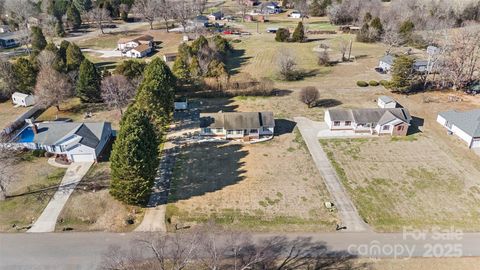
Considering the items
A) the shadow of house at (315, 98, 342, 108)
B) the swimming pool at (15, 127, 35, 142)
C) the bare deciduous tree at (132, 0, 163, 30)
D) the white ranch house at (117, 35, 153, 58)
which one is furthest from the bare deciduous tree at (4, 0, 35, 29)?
the shadow of house at (315, 98, 342, 108)

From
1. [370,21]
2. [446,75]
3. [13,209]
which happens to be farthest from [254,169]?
[370,21]

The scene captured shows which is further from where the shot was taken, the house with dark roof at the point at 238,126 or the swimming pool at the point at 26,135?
the house with dark roof at the point at 238,126

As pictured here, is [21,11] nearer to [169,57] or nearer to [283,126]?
[169,57]

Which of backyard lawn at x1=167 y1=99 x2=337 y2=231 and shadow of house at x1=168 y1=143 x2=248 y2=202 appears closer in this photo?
backyard lawn at x1=167 y1=99 x2=337 y2=231

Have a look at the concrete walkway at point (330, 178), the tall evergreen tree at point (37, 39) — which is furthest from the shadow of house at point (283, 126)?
the tall evergreen tree at point (37, 39)

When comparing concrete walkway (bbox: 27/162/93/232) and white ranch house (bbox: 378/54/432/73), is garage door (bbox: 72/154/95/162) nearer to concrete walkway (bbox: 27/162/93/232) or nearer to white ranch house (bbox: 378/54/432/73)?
concrete walkway (bbox: 27/162/93/232)

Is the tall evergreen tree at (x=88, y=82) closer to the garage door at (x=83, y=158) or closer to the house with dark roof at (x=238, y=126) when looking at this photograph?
the garage door at (x=83, y=158)
